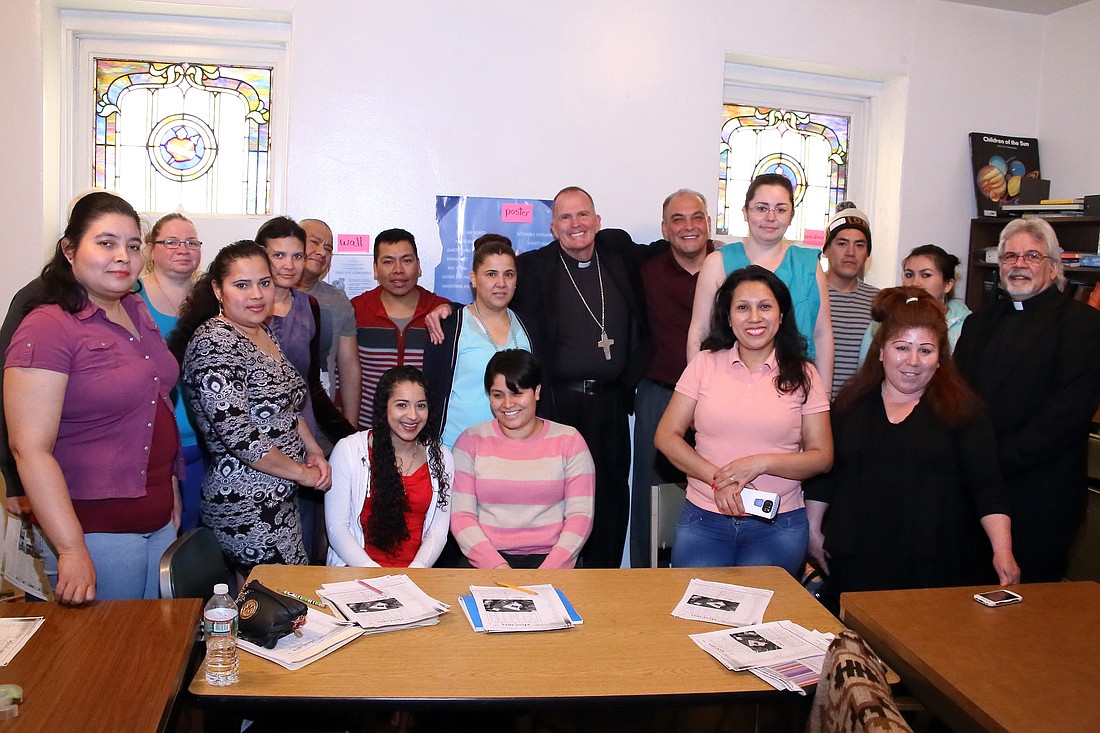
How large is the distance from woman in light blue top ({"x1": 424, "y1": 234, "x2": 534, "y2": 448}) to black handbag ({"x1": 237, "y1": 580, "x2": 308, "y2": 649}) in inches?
53.2

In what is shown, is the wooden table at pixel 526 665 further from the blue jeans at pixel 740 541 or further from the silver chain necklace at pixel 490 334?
the silver chain necklace at pixel 490 334

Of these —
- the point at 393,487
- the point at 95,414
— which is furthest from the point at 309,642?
the point at 393,487

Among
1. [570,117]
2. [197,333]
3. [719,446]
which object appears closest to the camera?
[197,333]

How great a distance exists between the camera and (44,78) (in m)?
3.81

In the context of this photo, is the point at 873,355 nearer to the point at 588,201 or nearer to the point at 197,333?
the point at 588,201

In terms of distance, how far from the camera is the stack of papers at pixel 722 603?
82.7 inches

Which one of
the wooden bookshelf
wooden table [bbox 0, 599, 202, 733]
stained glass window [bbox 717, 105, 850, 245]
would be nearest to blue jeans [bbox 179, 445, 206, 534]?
wooden table [bbox 0, 599, 202, 733]

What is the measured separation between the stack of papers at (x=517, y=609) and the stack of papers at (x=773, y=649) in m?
0.33

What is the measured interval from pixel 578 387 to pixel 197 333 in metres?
1.58

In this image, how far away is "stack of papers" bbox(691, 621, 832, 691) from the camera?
71.6 inches

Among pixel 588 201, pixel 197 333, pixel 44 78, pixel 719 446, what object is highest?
pixel 44 78

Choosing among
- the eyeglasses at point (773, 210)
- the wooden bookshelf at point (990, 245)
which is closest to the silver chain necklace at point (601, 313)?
the eyeglasses at point (773, 210)

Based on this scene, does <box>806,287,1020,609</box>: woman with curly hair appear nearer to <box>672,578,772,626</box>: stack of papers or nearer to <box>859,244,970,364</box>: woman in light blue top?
<box>672,578,772,626</box>: stack of papers

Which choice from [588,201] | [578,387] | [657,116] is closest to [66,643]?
[578,387]
